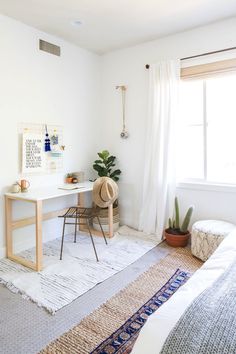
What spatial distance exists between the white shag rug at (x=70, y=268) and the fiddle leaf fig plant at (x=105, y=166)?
862 millimetres

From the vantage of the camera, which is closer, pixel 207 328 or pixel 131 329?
pixel 207 328

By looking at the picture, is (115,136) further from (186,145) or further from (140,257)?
(140,257)

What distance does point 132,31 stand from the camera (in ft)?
10.3

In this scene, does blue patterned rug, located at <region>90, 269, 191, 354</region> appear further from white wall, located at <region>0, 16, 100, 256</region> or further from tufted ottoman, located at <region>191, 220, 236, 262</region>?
white wall, located at <region>0, 16, 100, 256</region>

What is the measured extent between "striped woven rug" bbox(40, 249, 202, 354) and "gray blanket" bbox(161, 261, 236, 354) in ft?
2.65

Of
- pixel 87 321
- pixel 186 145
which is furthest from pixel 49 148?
pixel 87 321

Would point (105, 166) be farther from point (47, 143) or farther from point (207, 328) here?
point (207, 328)

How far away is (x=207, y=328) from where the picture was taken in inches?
34.9

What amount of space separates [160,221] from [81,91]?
6.99 ft

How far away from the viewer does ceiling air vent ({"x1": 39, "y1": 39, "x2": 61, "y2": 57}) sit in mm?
3117

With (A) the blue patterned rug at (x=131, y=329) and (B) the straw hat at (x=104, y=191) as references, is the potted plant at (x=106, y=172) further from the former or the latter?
(A) the blue patterned rug at (x=131, y=329)

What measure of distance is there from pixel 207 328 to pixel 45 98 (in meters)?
3.01

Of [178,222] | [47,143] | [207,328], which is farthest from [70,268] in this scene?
[207,328]

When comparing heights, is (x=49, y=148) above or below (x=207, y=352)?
above
